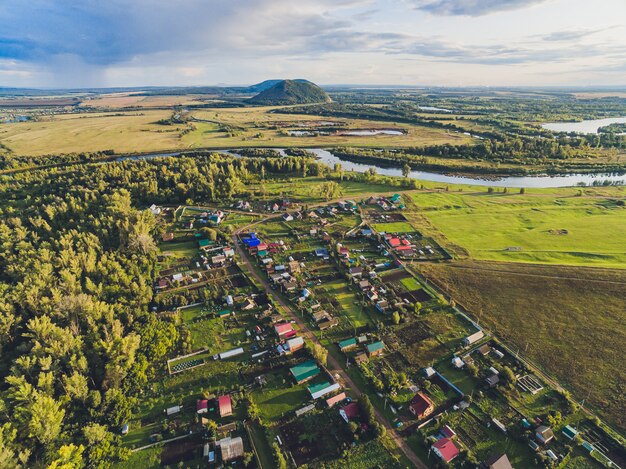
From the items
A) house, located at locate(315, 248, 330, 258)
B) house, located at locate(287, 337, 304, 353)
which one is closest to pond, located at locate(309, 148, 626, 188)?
house, located at locate(315, 248, 330, 258)

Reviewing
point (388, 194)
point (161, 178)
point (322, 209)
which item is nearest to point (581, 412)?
point (322, 209)

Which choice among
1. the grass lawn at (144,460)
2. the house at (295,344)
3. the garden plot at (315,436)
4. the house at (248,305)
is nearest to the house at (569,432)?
the garden plot at (315,436)

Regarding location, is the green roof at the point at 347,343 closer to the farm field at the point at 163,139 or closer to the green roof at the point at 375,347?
the green roof at the point at 375,347

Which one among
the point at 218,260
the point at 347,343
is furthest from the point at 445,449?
the point at 218,260

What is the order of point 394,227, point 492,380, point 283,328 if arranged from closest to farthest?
point 492,380 < point 283,328 < point 394,227

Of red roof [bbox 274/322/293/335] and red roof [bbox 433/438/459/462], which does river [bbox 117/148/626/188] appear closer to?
red roof [bbox 274/322/293/335]

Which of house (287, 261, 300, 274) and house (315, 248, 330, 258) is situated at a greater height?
house (315, 248, 330, 258)

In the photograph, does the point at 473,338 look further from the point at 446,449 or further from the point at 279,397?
the point at 279,397
